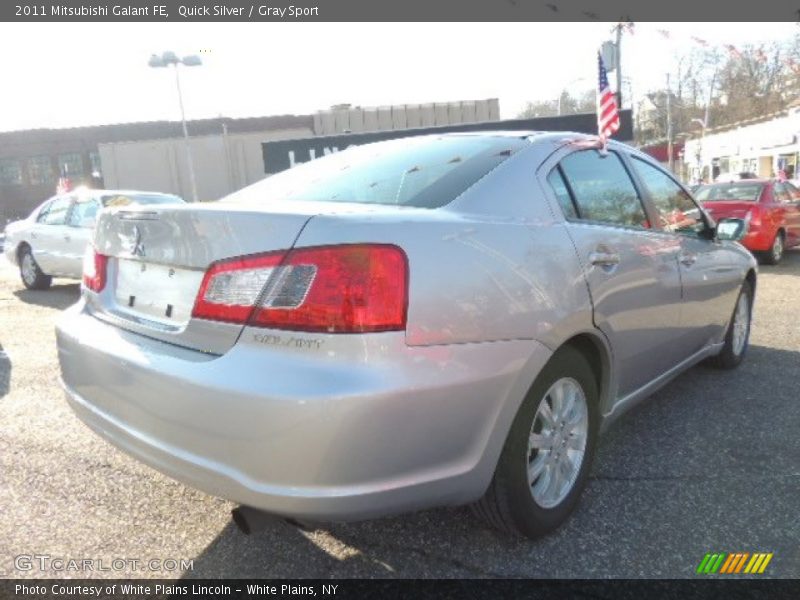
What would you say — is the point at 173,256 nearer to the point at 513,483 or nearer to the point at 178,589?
the point at 178,589

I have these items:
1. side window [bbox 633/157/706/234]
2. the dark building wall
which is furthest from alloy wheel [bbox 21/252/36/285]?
the dark building wall

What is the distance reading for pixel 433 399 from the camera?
1944mm

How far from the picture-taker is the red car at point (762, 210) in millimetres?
10406

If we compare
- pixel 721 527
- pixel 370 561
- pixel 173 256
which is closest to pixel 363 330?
pixel 173 256

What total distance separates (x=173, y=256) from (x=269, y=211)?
0.38 meters

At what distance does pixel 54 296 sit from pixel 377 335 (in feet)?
29.0

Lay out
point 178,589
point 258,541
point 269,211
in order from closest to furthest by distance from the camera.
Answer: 1. point 269,211
2. point 178,589
3. point 258,541

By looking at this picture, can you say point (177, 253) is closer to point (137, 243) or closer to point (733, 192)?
point (137, 243)

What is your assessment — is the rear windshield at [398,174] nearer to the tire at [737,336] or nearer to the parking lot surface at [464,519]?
the parking lot surface at [464,519]

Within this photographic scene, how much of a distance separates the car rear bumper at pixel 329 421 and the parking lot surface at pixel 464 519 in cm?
49

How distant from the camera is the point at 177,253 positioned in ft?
7.18

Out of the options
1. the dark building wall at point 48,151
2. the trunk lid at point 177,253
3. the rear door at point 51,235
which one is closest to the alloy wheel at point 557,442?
the trunk lid at point 177,253

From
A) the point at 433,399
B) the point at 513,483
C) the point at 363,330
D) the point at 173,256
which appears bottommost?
the point at 513,483

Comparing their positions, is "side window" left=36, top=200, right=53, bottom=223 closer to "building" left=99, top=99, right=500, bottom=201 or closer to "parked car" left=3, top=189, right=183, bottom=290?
"parked car" left=3, top=189, right=183, bottom=290
